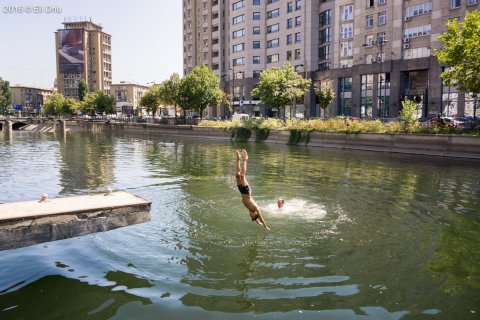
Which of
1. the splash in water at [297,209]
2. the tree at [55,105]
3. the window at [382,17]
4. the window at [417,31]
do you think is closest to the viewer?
the splash in water at [297,209]

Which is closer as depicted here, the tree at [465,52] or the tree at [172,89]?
the tree at [465,52]

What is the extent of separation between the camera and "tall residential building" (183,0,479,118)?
58.5 m

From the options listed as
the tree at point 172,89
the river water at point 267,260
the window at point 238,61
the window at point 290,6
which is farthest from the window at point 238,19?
the river water at point 267,260

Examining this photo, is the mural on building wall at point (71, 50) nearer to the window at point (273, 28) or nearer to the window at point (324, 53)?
the window at point (273, 28)

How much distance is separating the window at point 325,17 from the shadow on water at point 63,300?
77.5 m

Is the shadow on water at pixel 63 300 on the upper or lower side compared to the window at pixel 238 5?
lower

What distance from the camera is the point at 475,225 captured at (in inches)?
529

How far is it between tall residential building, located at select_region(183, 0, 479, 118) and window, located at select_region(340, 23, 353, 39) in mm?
168

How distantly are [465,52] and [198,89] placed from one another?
151ft

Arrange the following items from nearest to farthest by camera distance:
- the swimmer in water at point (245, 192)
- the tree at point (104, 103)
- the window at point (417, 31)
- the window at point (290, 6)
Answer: the swimmer in water at point (245, 192) → the window at point (417, 31) → the window at point (290, 6) → the tree at point (104, 103)

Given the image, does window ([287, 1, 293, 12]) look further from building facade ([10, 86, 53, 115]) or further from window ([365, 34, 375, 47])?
building facade ([10, 86, 53, 115])

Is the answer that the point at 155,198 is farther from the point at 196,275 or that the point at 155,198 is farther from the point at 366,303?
the point at 366,303

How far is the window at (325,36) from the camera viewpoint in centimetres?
7894

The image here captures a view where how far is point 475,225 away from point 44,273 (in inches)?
480
